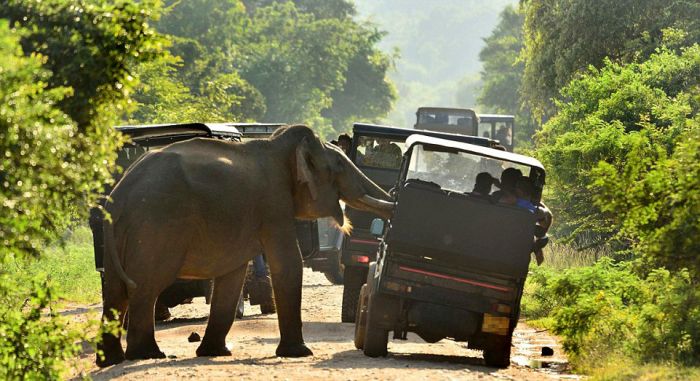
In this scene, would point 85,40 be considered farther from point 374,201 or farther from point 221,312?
point 374,201

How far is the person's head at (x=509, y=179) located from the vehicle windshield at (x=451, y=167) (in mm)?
139

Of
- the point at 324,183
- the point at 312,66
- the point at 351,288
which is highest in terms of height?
the point at 312,66

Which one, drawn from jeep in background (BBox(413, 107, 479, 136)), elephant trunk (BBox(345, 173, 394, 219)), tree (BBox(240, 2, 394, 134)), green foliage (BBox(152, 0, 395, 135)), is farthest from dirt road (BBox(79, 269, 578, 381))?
tree (BBox(240, 2, 394, 134))

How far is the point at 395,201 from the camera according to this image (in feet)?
52.3

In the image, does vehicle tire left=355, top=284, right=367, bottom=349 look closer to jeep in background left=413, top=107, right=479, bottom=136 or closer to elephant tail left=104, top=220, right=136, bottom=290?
elephant tail left=104, top=220, right=136, bottom=290

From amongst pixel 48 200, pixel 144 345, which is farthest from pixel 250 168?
pixel 48 200

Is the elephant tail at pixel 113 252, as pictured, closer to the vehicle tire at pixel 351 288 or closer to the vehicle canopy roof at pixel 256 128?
the vehicle tire at pixel 351 288

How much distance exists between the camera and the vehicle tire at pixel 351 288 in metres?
21.2

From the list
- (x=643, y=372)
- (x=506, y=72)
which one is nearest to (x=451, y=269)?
(x=643, y=372)

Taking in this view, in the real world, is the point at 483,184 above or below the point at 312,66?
below

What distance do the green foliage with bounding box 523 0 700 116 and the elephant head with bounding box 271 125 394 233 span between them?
1849 cm

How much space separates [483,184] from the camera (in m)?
16.4

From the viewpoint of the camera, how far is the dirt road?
1373 centimetres

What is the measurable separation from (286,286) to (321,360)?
1010 mm
